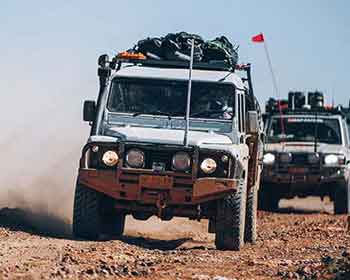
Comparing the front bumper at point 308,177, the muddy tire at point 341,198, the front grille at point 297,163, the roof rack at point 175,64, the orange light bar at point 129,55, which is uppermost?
the orange light bar at point 129,55

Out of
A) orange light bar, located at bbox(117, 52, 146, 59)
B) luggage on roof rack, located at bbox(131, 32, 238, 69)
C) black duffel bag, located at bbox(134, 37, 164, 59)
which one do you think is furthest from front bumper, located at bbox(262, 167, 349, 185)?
orange light bar, located at bbox(117, 52, 146, 59)

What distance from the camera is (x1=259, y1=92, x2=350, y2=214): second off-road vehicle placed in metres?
18.1

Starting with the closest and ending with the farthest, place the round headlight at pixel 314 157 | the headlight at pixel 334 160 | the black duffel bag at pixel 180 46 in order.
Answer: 1. the black duffel bag at pixel 180 46
2. the headlight at pixel 334 160
3. the round headlight at pixel 314 157

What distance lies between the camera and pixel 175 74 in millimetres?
11836

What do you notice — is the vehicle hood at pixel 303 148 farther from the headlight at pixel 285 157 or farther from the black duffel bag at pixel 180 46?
the black duffel bag at pixel 180 46

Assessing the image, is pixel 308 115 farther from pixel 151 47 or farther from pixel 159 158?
pixel 159 158

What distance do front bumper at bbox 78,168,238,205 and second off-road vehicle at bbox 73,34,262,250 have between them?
1 cm

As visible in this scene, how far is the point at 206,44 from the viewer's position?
12.8m

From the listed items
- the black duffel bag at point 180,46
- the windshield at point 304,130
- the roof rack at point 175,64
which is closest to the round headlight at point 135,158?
the roof rack at point 175,64

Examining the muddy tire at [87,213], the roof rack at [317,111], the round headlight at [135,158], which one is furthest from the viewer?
the roof rack at [317,111]

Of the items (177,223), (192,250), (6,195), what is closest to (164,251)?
(192,250)

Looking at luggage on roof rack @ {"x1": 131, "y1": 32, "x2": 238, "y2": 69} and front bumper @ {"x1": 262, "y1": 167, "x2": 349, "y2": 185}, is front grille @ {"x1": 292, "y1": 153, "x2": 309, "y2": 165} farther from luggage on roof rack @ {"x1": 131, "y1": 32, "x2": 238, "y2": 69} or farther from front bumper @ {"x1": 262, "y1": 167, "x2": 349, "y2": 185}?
luggage on roof rack @ {"x1": 131, "y1": 32, "x2": 238, "y2": 69}

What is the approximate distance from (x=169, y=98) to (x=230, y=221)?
66.4 inches

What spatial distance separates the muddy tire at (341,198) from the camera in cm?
1806
